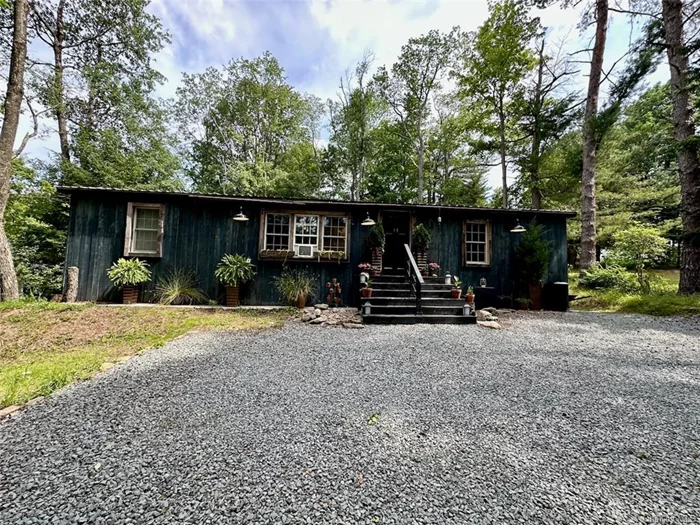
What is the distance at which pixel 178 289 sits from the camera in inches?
260

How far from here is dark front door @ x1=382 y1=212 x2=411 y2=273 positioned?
7906mm

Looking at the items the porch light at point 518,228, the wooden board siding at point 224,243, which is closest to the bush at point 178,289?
the wooden board siding at point 224,243

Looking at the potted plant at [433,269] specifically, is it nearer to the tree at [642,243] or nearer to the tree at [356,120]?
the tree at [642,243]

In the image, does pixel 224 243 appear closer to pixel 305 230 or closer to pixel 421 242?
pixel 305 230

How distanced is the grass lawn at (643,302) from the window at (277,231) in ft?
26.7

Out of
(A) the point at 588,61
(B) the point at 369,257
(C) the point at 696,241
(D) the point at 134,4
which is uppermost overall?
(D) the point at 134,4

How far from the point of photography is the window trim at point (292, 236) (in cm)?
702

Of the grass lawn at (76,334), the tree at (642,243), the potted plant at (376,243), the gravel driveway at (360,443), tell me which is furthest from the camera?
the tree at (642,243)

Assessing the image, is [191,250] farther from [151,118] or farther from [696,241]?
[696,241]

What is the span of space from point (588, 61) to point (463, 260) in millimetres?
8543

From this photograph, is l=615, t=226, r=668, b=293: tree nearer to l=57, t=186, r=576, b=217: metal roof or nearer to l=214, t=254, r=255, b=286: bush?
l=57, t=186, r=576, b=217: metal roof

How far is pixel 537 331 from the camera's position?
193 inches

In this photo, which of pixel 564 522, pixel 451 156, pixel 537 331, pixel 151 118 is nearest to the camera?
pixel 564 522

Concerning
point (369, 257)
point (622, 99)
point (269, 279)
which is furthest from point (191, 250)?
point (622, 99)
